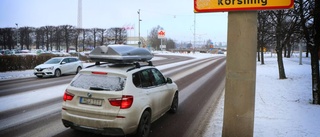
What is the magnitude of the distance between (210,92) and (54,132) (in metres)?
7.70

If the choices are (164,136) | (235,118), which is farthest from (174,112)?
(235,118)

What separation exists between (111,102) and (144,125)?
Answer: 3.30 feet

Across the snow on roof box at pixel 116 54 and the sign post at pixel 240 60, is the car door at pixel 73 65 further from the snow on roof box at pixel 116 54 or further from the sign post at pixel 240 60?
the sign post at pixel 240 60

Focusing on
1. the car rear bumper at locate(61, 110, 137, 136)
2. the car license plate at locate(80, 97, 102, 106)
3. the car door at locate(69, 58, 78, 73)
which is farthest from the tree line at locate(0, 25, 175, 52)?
the car rear bumper at locate(61, 110, 137, 136)

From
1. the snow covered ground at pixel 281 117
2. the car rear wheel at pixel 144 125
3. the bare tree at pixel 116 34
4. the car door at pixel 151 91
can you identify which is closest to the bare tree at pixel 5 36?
the bare tree at pixel 116 34

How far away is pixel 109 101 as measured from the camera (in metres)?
4.81

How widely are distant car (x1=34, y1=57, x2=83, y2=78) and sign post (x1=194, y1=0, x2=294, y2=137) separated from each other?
16124mm

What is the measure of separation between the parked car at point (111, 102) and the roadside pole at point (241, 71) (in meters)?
1.81

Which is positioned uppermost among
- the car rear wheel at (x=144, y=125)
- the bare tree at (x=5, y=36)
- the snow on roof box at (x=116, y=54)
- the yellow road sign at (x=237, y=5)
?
the bare tree at (x=5, y=36)

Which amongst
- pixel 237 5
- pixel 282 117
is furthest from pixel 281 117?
pixel 237 5

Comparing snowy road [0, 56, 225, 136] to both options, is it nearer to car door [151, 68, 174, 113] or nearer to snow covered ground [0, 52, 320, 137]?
snow covered ground [0, 52, 320, 137]

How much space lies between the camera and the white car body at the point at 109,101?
4.79 metres

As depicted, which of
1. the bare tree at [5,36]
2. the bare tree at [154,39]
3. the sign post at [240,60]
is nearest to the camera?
the sign post at [240,60]

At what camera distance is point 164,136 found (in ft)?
18.5
